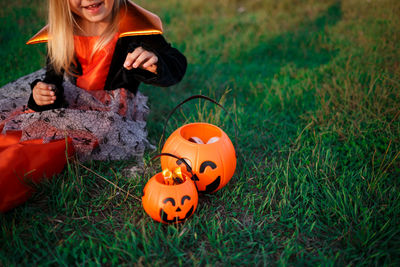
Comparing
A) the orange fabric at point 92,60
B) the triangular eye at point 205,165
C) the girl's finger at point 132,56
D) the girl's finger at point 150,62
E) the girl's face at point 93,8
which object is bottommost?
the triangular eye at point 205,165

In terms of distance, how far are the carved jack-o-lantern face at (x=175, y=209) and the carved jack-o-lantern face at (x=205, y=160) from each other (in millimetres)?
223

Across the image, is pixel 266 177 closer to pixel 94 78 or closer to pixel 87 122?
pixel 87 122

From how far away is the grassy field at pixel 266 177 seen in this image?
1.70 m

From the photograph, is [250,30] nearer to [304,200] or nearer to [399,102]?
[399,102]

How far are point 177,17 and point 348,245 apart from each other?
220 inches

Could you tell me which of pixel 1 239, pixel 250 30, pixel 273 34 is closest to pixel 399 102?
pixel 273 34

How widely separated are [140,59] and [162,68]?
278 millimetres

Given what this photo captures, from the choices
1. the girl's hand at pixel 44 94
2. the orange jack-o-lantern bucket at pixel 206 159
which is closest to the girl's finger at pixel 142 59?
the orange jack-o-lantern bucket at pixel 206 159

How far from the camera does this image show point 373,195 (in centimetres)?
211

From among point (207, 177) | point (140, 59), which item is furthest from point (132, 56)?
point (207, 177)

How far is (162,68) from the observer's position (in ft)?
7.55

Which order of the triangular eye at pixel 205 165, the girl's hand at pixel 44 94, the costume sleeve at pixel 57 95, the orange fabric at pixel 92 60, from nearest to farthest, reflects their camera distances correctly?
the triangular eye at pixel 205 165 → the girl's hand at pixel 44 94 → the costume sleeve at pixel 57 95 → the orange fabric at pixel 92 60

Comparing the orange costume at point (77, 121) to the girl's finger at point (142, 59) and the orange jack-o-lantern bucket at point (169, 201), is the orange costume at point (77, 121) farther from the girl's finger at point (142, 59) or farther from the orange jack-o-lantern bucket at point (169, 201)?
the orange jack-o-lantern bucket at point (169, 201)

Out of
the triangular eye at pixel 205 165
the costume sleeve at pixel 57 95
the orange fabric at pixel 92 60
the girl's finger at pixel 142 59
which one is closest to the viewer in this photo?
the triangular eye at pixel 205 165
